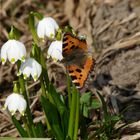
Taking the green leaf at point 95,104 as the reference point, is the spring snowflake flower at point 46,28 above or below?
above

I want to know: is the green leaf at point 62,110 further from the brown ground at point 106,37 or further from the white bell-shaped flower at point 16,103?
the brown ground at point 106,37

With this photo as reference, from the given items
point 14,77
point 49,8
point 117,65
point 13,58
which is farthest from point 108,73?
point 49,8

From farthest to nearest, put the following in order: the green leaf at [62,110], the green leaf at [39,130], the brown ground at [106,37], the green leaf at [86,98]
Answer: the brown ground at [106,37] < the green leaf at [86,98] < the green leaf at [39,130] < the green leaf at [62,110]

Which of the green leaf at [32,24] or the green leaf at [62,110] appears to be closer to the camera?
the green leaf at [32,24]

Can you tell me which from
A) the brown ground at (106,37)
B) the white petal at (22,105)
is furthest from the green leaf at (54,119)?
the brown ground at (106,37)

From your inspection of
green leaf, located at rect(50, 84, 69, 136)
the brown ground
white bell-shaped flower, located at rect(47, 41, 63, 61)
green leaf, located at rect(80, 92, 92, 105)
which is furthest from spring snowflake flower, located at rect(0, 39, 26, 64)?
the brown ground

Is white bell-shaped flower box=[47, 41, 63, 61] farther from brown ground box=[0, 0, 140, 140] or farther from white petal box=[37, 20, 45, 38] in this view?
brown ground box=[0, 0, 140, 140]

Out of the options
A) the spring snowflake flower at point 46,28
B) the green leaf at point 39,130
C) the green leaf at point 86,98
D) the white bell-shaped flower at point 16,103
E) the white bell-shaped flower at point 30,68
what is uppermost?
the spring snowflake flower at point 46,28
